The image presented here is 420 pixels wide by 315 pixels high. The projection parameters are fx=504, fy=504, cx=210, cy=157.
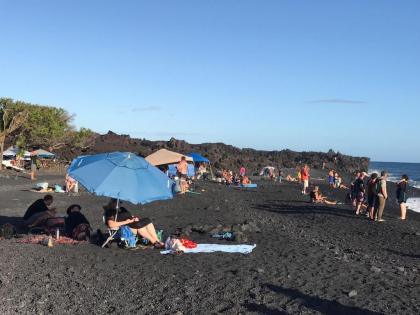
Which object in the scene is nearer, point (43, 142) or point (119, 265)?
point (119, 265)

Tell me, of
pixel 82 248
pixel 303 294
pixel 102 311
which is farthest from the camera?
pixel 82 248

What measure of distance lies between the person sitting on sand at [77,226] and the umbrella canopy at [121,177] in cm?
141

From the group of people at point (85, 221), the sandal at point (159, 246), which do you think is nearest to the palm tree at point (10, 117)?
the group of people at point (85, 221)

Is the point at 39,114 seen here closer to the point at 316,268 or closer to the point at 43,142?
the point at 43,142

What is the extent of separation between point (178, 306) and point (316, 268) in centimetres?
319

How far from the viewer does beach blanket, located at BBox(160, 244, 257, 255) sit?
1001 centimetres

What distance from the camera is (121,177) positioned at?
995 centimetres

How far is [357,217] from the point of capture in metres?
19.0

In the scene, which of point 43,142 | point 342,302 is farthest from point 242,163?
point 342,302

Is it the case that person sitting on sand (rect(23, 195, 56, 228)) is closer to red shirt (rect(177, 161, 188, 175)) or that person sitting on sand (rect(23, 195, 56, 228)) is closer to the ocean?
red shirt (rect(177, 161, 188, 175))

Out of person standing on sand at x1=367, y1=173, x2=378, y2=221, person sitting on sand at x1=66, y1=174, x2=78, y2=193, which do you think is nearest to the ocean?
person standing on sand at x1=367, y1=173, x2=378, y2=221

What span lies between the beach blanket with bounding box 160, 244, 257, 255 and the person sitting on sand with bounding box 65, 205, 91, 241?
7.03 feet

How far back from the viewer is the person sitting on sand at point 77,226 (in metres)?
11.0

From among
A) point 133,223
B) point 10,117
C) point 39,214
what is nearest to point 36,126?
point 10,117
